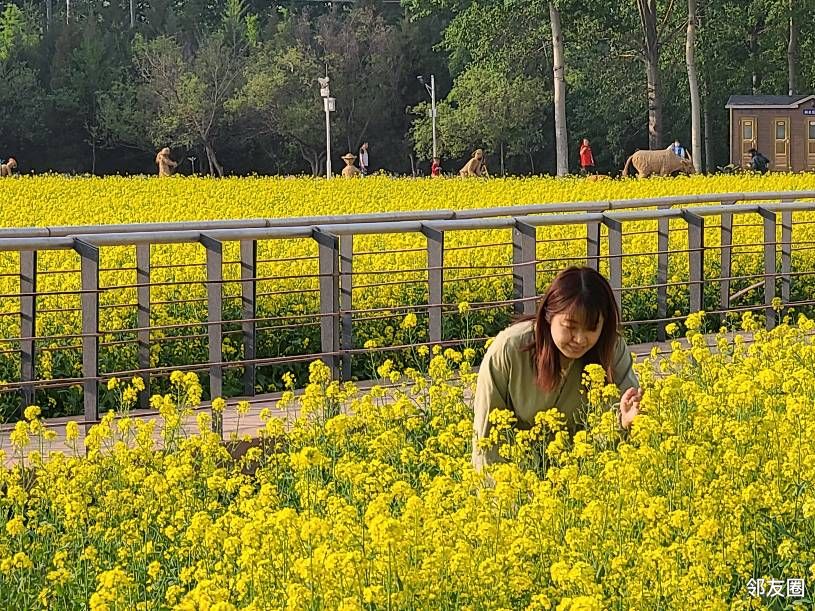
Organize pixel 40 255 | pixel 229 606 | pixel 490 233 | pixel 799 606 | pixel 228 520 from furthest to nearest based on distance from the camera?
pixel 490 233, pixel 40 255, pixel 228 520, pixel 799 606, pixel 229 606

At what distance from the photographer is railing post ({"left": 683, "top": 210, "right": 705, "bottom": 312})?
12.1 meters

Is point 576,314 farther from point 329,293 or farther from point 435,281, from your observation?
point 435,281

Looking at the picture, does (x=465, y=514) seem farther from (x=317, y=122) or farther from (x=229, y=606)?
(x=317, y=122)

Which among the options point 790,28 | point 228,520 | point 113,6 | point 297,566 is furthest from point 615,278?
point 113,6

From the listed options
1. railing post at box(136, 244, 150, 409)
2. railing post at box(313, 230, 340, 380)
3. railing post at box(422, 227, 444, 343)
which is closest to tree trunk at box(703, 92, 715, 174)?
railing post at box(422, 227, 444, 343)

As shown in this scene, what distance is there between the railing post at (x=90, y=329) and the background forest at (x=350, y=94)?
48592mm

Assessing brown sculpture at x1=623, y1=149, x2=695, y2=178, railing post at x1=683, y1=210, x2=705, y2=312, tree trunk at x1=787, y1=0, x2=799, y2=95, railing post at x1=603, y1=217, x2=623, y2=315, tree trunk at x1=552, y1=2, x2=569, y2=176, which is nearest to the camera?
railing post at x1=603, y1=217, x2=623, y2=315

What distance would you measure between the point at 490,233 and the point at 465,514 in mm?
A: 11139

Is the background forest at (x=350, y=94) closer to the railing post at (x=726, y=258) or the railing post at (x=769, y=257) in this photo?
the railing post at (x=726, y=258)

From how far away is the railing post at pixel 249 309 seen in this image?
959cm

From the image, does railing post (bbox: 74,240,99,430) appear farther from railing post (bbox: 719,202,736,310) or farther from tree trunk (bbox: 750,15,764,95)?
tree trunk (bbox: 750,15,764,95)

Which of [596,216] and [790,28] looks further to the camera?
[790,28]

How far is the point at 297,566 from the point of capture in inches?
160

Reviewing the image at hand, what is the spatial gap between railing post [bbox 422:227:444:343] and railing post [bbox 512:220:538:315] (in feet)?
1.89
